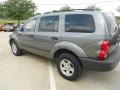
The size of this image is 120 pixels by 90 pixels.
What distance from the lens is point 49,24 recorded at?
4.42 metres

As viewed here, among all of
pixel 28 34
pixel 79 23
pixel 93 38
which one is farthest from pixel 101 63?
pixel 28 34

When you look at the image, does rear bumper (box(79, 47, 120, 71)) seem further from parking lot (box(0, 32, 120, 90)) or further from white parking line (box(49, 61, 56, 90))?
white parking line (box(49, 61, 56, 90))

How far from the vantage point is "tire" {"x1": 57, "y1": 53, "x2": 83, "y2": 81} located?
374cm

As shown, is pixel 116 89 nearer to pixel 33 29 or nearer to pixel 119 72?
pixel 119 72

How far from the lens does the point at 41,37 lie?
4539 mm

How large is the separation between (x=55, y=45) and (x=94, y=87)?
1.53 m

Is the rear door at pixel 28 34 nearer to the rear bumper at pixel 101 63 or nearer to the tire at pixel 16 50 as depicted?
the tire at pixel 16 50

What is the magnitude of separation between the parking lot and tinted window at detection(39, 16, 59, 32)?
1.33 meters

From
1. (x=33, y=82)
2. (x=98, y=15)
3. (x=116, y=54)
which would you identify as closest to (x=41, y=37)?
(x=33, y=82)

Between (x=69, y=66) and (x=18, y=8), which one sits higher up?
(x=18, y=8)

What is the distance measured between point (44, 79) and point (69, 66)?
2.61 ft

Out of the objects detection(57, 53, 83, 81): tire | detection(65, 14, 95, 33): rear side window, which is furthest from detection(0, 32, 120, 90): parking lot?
detection(65, 14, 95, 33): rear side window

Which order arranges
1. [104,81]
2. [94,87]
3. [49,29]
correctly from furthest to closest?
[49,29]
[104,81]
[94,87]

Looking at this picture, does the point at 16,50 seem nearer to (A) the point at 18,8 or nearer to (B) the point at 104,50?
(B) the point at 104,50
